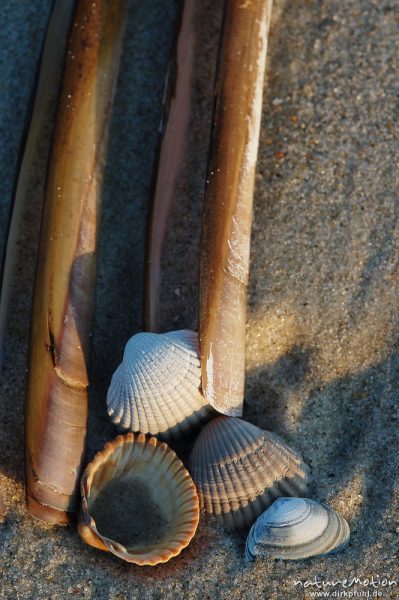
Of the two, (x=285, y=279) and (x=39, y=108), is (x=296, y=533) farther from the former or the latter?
(x=39, y=108)

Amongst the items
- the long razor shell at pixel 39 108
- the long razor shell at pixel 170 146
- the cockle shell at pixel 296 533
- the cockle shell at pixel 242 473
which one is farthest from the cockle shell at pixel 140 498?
the long razor shell at pixel 39 108

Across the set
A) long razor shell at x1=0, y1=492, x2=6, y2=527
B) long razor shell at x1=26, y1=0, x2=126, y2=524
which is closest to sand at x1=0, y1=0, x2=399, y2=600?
long razor shell at x1=0, y1=492, x2=6, y2=527

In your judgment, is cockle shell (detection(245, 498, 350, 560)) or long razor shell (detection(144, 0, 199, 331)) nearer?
cockle shell (detection(245, 498, 350, 560))

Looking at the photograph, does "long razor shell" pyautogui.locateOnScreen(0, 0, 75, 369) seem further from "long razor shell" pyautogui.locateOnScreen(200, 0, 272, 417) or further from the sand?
"long razor shell" pyautogui.locateOnScreen(200, 0, 272, 417)

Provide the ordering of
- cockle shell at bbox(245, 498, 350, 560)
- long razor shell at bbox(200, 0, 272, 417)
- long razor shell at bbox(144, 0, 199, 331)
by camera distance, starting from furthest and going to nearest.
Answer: long razor shell at bbox(144, 0, 199, 331), long razor shell at bbox(200, 0, 272, 417), cockle shell at bbox(245, 498, 350, 560)

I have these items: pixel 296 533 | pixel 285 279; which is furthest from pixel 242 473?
pixel 285 279

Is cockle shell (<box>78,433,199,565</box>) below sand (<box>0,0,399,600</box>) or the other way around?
below

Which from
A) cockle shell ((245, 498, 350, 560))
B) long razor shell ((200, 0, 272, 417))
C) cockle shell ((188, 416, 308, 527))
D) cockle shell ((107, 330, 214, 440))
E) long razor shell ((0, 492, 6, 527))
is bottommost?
long razor shell ((0, 492, 6, 527))
